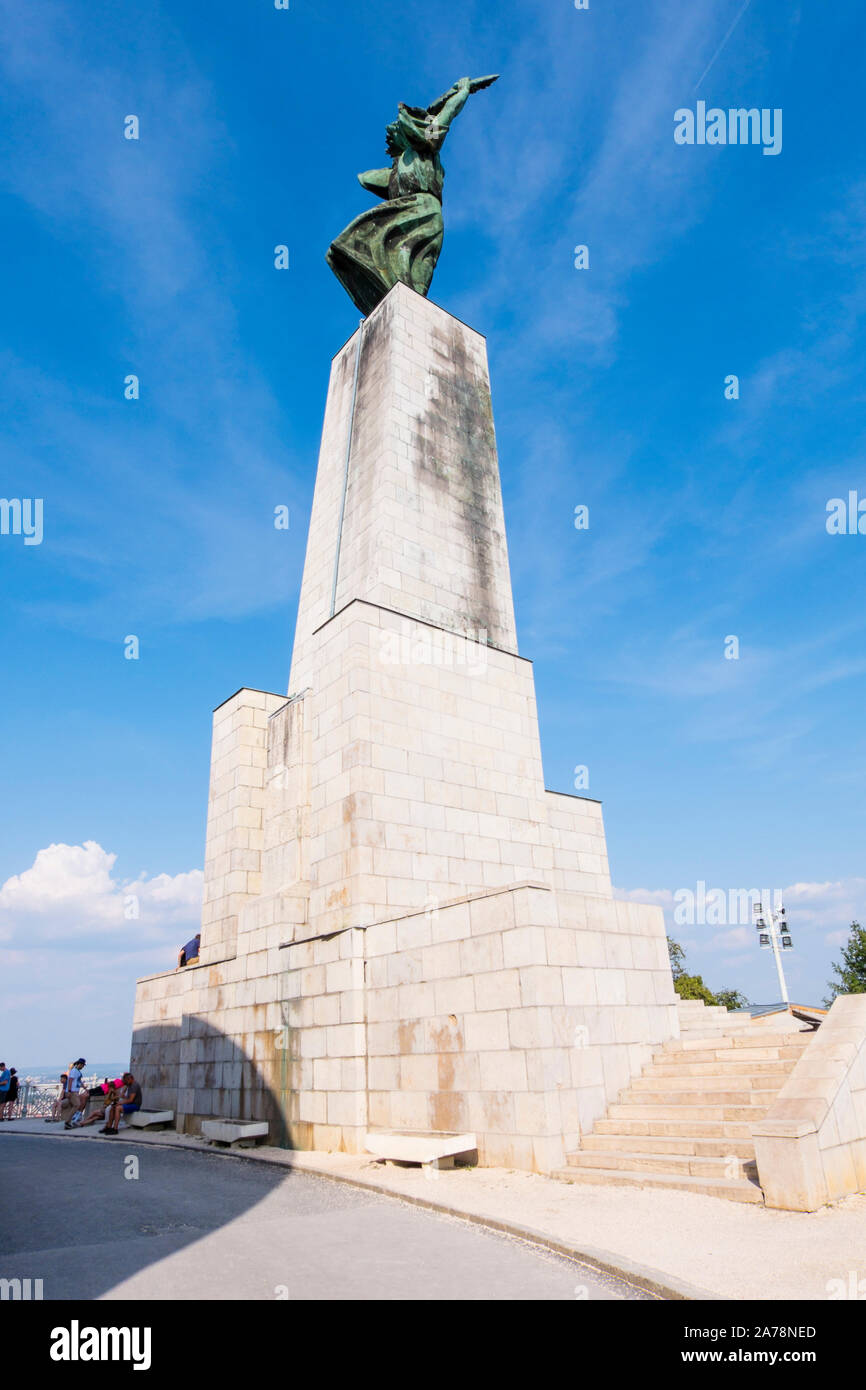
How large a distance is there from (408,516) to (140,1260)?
17691mm

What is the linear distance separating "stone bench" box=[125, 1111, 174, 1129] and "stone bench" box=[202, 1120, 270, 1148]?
14.4 feet

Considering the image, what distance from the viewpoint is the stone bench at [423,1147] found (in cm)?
1192

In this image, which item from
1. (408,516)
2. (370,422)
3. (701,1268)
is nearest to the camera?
(701,1268)

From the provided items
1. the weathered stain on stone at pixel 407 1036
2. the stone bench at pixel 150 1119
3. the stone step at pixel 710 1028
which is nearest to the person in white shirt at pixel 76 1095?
the stone bench at pixel 150 1119

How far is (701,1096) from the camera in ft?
39.0

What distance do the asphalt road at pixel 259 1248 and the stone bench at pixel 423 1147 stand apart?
0.99 meters

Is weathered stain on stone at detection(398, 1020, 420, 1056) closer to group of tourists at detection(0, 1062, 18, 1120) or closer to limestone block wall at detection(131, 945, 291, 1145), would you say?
limestone block wall at detection(131, 945, 291, 1145)

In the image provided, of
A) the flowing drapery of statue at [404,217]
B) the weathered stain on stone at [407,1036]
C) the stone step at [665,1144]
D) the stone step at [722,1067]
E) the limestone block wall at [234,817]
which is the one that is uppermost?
the flowing drapery of statue at [404,217]

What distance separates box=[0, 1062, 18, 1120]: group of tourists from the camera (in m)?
26.8

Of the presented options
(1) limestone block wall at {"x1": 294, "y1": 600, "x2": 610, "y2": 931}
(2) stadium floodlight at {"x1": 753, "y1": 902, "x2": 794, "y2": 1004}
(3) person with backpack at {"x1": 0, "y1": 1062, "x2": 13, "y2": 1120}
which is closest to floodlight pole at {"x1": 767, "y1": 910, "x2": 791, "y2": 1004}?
(2) stadium floodlight at {"x1": 753, "y1": 902, "x2": 794, "y2": 1004}

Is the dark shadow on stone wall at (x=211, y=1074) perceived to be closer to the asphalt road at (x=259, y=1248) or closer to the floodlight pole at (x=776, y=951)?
the asphalt road at (x=259, y=1248)

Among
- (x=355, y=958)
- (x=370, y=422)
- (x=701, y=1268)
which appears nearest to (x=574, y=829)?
(x=355, y=958)
